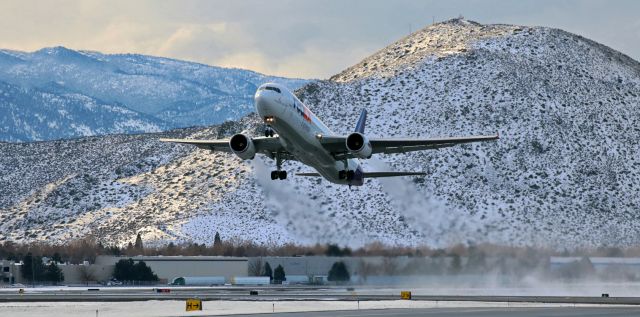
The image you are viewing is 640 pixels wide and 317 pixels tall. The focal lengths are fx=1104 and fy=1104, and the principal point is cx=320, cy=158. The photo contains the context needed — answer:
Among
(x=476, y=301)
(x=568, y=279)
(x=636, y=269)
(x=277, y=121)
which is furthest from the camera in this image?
(x=636, y=269)

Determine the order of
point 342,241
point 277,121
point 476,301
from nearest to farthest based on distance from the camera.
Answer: point 277,121
point 476,301
point 342,241

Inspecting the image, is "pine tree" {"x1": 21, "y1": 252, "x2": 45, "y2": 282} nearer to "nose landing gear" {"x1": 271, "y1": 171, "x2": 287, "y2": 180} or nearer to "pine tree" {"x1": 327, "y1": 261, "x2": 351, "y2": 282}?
"pine tree" {"x1": 327, "y1": 261, "x2": 351, "y2": 282}

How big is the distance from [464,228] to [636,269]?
1280 inches

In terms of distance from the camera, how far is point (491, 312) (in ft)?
280

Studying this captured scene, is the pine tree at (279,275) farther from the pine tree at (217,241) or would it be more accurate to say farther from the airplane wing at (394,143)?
the airplane wing at (394,143)

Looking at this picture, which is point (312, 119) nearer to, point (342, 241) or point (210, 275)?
point (342, 241)

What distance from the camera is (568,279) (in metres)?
129

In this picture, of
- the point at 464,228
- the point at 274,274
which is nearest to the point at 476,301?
the point at 464,228

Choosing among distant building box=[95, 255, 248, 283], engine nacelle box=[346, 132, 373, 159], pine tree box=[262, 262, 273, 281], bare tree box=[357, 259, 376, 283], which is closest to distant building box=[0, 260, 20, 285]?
distant building box=[95, 255, 248, 283]

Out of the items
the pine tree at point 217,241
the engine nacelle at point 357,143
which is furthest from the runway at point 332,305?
the pine tree at point 217,241

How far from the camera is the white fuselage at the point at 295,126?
81.3 metres

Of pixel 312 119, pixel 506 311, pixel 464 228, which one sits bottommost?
pixel 506 311

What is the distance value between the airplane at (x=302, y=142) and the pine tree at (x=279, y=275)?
74039 mm

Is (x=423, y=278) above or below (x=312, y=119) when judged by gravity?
below
